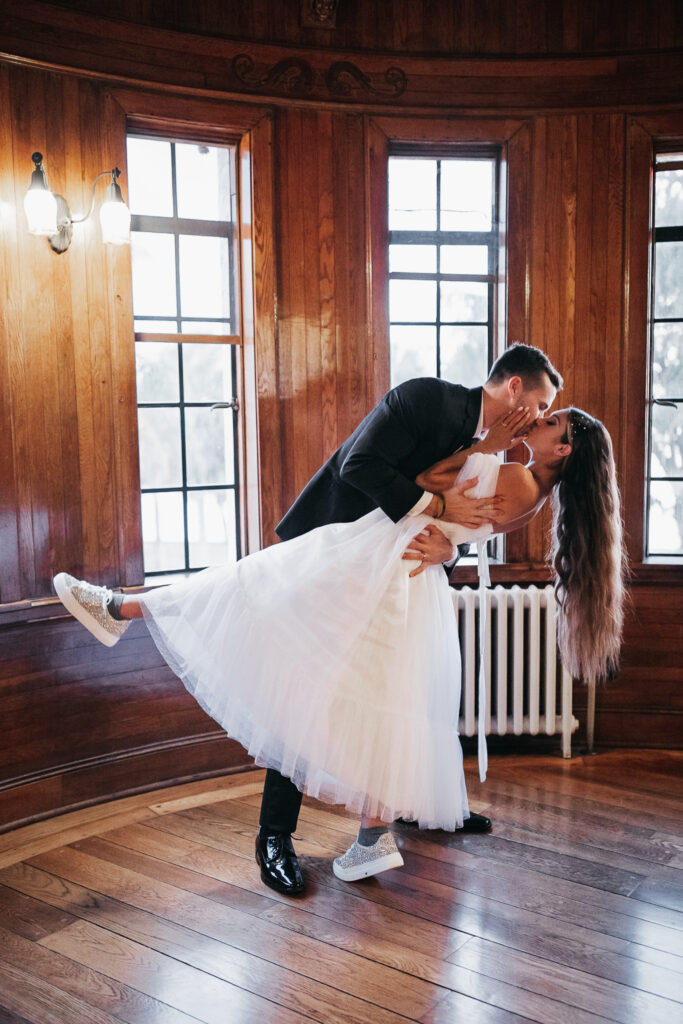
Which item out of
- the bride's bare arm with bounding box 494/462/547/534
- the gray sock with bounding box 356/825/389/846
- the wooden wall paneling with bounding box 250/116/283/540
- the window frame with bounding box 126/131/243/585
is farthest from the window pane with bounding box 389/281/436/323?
the gray sock with bounding box 356/825/389/846

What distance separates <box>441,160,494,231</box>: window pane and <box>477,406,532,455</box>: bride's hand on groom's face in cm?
161

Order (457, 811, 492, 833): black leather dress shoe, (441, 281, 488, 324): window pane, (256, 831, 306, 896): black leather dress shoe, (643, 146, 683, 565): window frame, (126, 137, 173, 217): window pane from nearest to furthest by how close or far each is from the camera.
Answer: (256, 831, 306, 896): black leather dress shoe < (457, 811, 492, 833): black leather dress shoe < (126, 137, 173, 217): window pane < (643, 146, 683, 565): window frame < (441, 281, 488, 324): window pane

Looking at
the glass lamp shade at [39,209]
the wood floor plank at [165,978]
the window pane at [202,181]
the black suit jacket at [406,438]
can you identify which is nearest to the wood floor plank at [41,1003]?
the wood floor plank at [165,978]

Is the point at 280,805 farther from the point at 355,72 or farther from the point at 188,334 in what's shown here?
the point at 355,72

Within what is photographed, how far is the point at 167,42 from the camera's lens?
11.0 ft

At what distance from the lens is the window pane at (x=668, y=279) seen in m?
3.93

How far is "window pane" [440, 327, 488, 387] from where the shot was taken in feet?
A: 13.0

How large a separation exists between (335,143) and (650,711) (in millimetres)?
2889

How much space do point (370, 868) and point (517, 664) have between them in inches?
51.0

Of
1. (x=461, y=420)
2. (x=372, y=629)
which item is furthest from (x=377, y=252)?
(x=372, y=629)

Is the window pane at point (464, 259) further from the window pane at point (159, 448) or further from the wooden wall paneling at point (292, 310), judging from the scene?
the window pane at point (159, 448)

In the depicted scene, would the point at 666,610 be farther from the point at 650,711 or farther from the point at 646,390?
the point at 646,390

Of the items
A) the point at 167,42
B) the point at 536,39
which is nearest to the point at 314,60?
the point at 167,42

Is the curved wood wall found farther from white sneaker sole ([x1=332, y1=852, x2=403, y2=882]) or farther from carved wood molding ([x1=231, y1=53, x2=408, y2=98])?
white sneaker sole ([x1=332, y1=852, x2=403, y2=882])
